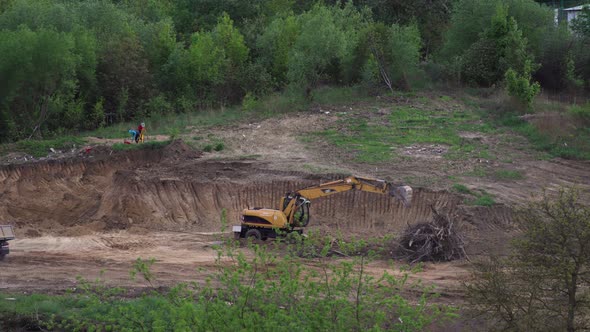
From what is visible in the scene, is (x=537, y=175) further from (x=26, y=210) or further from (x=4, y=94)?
(x=4, y=94)

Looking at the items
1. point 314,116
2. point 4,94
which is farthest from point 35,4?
point 314,116

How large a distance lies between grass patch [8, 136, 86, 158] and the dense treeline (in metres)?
3.37

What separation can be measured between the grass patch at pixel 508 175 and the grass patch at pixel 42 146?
1577 cm

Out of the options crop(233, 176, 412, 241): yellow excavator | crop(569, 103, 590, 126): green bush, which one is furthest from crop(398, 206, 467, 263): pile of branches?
crop(569, 103, 590, 126): green bush

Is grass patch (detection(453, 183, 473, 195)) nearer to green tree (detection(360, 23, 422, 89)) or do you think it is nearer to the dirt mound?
the dirt mound

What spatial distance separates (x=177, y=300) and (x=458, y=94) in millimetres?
29863

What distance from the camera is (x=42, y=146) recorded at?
29.0 m

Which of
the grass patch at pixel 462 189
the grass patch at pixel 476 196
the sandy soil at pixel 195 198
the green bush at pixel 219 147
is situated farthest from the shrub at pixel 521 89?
the green bush at pixel 219 147

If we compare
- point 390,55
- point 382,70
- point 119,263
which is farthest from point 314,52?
point 119,263

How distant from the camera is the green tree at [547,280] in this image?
11398 mm

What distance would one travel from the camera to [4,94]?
31172 mm

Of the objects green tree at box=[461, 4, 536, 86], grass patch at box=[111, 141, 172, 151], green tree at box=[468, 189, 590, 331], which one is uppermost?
green tree at box=[461, 4, 536, 86]

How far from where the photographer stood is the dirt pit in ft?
70.0

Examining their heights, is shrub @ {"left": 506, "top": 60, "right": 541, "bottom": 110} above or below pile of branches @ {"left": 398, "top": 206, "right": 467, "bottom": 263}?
above
